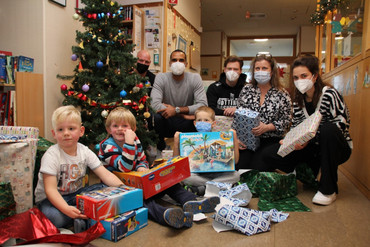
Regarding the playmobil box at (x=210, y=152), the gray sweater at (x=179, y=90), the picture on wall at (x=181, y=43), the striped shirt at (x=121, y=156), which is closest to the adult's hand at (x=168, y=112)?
the gray sweater at (x=179, y=90)

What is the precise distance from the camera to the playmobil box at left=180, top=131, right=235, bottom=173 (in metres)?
2.29

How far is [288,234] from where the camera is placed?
1588mm

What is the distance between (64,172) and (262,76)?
6.22 feet

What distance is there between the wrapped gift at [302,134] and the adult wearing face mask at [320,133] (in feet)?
0.20

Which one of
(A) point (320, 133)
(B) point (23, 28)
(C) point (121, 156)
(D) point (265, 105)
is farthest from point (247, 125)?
(B) point (23, 28)

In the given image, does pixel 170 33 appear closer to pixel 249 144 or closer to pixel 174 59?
pixel 174 59

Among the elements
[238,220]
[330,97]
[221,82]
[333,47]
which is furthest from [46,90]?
[333,47]

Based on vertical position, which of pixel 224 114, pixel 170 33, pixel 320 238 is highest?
pixel 170 33

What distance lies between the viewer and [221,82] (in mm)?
3219

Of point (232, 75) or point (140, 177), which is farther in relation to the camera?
A: point (232, 75)

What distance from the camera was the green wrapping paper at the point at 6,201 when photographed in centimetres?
136

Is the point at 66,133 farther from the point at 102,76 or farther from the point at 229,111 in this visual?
the point at 229,111

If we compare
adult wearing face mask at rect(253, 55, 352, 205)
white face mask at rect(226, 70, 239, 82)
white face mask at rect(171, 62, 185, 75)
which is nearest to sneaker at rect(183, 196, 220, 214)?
adult wearing face mask at rect(253, 55, 352, 205)

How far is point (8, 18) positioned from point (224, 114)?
2.66 meters
